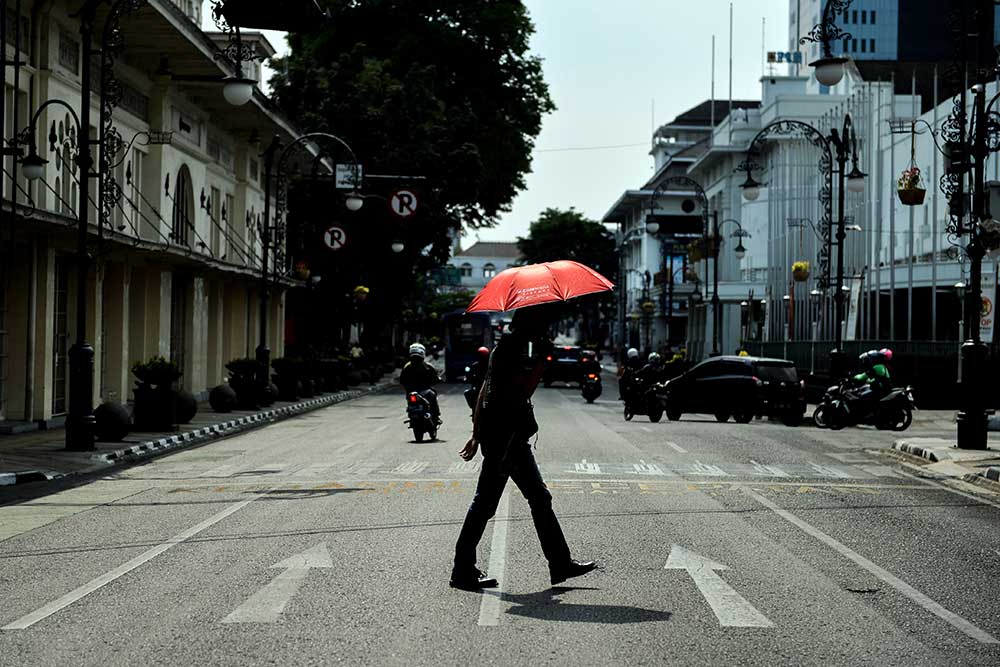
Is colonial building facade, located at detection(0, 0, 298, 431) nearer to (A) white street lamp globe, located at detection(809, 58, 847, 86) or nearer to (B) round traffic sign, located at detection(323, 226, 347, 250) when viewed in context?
(B) round traffic sign, located at detection(323, 226, 347, 250)

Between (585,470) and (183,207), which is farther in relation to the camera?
(183,207)

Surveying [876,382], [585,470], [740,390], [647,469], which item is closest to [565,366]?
[740,390]

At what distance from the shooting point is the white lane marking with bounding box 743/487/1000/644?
26.7 ft

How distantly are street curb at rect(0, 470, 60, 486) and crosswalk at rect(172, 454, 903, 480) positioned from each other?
1898 millimetres

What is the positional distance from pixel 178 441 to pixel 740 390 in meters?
14.8

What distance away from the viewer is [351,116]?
183 ft

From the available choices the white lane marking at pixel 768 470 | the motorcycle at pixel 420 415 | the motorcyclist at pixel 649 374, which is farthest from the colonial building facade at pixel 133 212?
the motorcyclist at pixel 649 374

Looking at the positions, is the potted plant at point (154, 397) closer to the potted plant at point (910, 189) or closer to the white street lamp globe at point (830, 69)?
the white street lamp globe at point (830, 69)

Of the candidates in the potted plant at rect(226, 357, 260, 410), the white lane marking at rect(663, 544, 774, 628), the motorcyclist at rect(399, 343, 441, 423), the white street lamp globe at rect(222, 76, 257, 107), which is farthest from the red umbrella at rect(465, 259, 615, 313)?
the potted plant at rect(226, 357, 260, 410)

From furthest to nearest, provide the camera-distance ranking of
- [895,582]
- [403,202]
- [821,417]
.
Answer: [403,202] < [821,417] < [895,582]

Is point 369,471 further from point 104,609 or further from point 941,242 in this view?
point 941,242

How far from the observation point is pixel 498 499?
30.6 ft

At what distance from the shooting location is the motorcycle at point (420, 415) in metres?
24.2

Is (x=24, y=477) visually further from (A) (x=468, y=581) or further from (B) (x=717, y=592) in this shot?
(B) (x=717, y=592)
